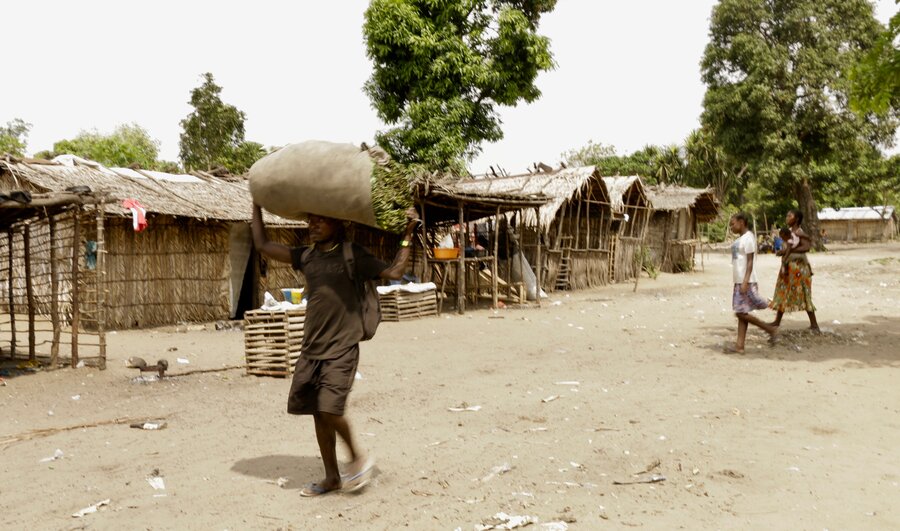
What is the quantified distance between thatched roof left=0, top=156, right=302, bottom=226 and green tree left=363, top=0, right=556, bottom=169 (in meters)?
8.16

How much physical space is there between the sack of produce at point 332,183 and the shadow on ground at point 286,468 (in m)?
1.62

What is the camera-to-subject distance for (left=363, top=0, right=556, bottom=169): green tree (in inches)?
870

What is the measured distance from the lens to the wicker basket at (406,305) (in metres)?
13.8

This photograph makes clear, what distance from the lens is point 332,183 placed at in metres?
4.00

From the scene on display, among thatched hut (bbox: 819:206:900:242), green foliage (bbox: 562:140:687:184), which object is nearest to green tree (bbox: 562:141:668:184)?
green foliage (bbox: 562:140:687:184)

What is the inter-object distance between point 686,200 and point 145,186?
66.2ft

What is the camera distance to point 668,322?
12391 millimetres

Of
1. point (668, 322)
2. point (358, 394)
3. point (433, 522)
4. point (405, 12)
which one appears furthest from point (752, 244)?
point (405, 12)

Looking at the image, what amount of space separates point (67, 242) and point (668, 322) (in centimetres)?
1054

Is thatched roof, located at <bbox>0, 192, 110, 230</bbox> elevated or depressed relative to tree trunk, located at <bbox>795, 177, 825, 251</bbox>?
depressed

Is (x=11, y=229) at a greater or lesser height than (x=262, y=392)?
greater

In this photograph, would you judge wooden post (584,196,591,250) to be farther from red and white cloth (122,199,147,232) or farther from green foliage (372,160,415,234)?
green foliage (372,160,415,234)

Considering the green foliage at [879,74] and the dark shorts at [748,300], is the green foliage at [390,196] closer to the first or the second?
the dark shorts at [748,300]

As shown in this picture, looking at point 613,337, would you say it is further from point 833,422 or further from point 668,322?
point 833,422
